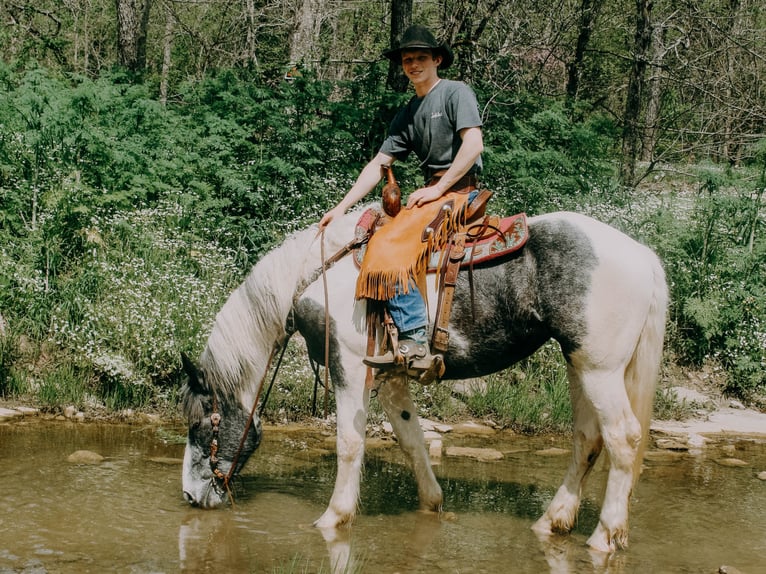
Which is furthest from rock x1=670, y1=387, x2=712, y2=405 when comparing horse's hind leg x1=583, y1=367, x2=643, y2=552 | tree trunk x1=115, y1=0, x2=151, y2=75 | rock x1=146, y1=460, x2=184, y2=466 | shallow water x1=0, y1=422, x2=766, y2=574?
tree trunk x1=115, y1=0, x2=151, y2=75

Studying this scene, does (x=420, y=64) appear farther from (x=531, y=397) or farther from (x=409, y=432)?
(x=531, y=397)

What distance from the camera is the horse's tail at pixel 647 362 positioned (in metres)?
4.86

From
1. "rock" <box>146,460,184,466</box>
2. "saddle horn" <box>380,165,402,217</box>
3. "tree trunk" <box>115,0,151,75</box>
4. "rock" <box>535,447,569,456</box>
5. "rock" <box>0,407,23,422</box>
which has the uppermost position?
"tree trunk" <box>115,0,151,75</box>

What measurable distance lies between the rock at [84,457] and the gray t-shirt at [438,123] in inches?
121

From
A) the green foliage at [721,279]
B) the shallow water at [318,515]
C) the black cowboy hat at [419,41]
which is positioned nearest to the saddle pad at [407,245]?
the black cowboy hat at [419,41]

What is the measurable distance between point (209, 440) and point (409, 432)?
1.24 metres

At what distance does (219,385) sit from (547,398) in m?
3.63

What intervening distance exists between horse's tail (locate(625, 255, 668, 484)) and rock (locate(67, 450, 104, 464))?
3.68m

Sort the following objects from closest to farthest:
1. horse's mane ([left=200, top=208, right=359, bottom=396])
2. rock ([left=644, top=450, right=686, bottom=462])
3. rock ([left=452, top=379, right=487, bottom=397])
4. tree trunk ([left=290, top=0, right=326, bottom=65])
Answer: horse's mane ([left=200, top=208, right=359, bottom=396]) → rock ([left=644, top=450, right=686, bottom=462]) → rock ([left=452, top=379, right=487, bottom=397]) → tree trunk ([left=290, top=0, right=326, bottom=65])

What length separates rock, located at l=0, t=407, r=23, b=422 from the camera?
6.98 metres

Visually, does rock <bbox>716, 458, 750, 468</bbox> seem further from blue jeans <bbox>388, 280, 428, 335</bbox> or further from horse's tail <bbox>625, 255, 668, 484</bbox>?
blue jeans <bbox>388, 280, 428, 335</bbox>

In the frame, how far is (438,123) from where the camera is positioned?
5.02 metres

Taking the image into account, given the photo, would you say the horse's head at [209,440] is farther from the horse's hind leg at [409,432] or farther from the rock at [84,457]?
the rock at [84,457]

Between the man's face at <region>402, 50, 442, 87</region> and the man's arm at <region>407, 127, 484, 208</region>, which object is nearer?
the man's arm at <region>407, 127, 484, 208</region>
